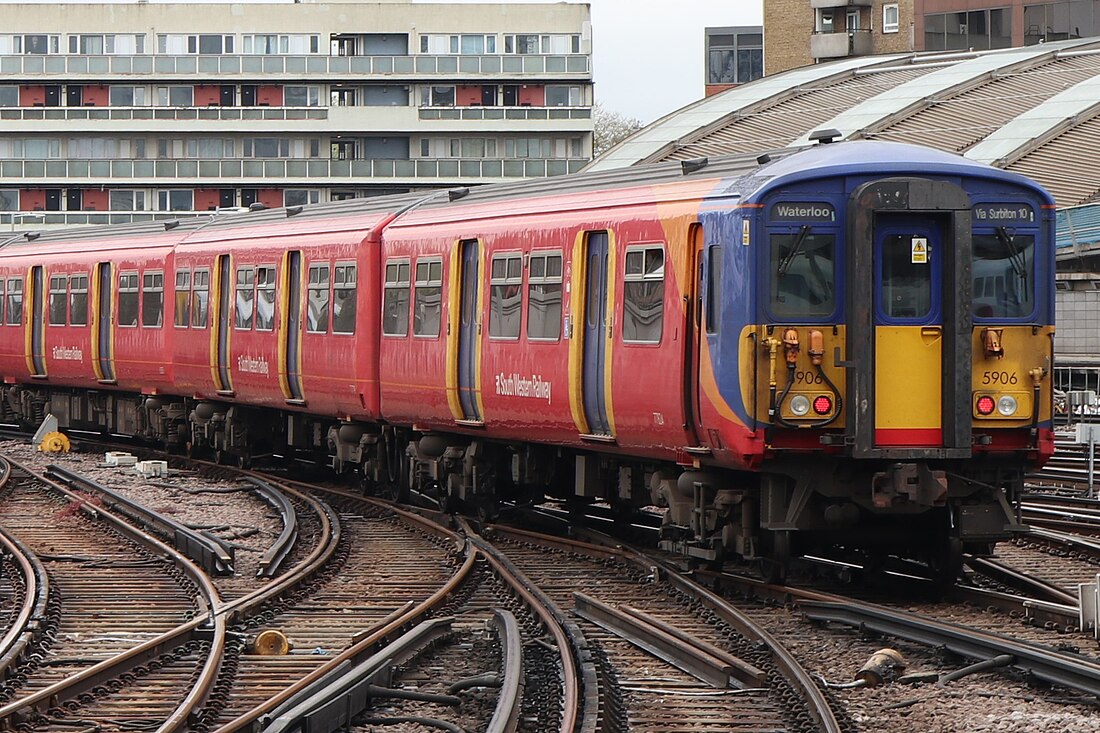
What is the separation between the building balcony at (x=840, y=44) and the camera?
250ft

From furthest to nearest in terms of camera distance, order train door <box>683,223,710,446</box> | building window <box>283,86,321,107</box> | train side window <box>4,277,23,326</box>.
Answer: building window <box>283,86,321,107</box>, train side window <box>4,277,23,326</box>, train door <box>683,223,710,446</box>

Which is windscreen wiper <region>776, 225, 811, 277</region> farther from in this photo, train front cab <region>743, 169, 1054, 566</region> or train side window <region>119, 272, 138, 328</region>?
train side window <region>119, 272, 138, 328</region>

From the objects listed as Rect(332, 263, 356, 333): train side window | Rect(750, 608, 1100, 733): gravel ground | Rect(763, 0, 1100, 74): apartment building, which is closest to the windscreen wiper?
Rect(750, 608, 1100, 733): gravel ground

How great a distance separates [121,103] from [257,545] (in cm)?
6331

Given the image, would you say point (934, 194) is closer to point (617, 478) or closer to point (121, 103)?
point (617, 478)

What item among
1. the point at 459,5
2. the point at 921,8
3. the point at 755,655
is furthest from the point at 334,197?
the point at 755,655

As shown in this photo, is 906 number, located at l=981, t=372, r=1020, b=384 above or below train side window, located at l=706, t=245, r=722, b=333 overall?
below

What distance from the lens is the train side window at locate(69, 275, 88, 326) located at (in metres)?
29.0

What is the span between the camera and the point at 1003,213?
13281 millimetres

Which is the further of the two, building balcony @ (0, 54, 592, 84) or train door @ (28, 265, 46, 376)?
building balcony @ (0, 54, 592, 84)

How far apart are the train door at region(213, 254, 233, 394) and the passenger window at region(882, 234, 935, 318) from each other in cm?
1242

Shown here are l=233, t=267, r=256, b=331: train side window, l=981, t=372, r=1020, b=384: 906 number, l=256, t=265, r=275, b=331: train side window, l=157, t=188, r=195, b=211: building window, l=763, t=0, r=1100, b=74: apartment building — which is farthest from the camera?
l=157, t=188, r=195, b=211: building window

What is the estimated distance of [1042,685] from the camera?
9953mm

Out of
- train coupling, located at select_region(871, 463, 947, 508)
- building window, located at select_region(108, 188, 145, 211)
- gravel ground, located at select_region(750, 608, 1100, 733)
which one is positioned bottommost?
gravel ground, located at select_region(750, 608, 1100, 733)
